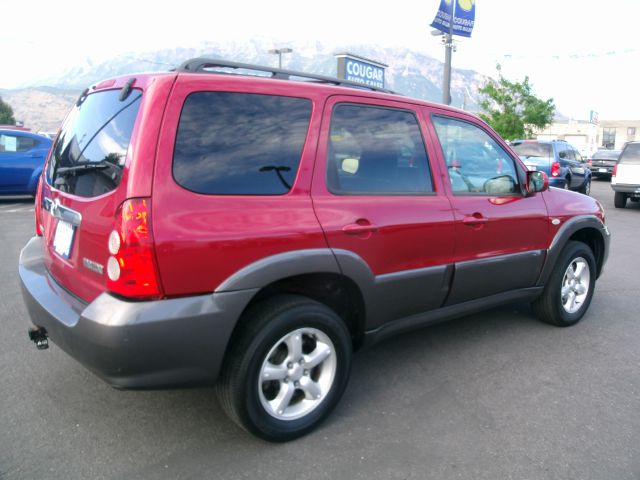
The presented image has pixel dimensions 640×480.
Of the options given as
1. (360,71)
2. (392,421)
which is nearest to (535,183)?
(392,421)

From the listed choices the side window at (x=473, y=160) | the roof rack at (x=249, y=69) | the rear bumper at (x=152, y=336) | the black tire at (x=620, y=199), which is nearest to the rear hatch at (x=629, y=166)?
the black tire at (x=620, y=199)

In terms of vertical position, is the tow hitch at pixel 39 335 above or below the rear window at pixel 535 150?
below

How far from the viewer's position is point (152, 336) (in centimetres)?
224

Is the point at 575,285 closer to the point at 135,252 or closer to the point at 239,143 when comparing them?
the point at 239,143

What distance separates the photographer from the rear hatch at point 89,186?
2.38 meters

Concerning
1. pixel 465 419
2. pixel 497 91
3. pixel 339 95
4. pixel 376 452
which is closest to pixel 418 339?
pixel 465 419

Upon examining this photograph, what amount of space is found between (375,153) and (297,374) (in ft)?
4.35

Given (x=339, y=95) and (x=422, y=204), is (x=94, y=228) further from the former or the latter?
(x=422, y=204)

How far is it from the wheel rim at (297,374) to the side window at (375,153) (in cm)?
81

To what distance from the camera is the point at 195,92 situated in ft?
8.04

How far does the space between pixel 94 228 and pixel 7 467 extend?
1157 millimetres

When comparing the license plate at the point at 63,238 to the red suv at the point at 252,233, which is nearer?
the red suv at the point at 252,233

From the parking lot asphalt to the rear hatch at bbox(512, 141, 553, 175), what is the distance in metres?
9.80

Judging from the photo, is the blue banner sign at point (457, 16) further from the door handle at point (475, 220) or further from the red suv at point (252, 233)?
the door handle at point (475, 220)
